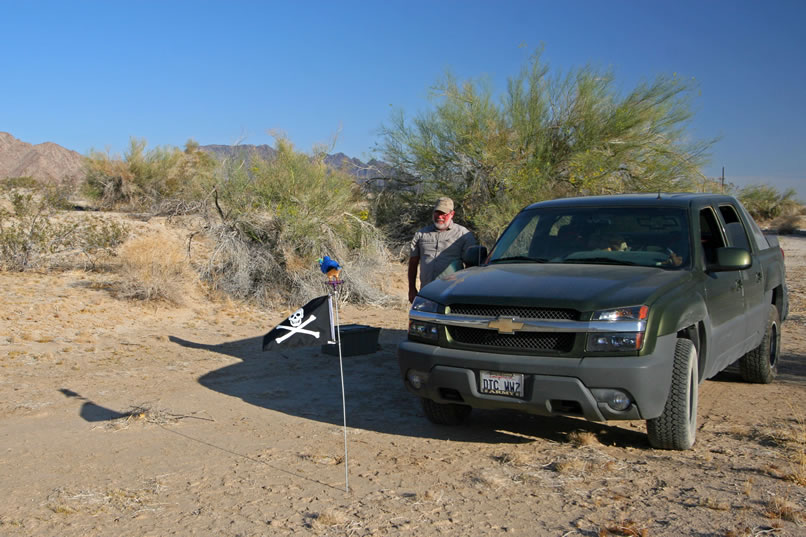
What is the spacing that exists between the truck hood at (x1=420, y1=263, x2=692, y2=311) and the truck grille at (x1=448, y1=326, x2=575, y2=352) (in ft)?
0.67

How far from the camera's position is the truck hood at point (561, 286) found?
5.03m

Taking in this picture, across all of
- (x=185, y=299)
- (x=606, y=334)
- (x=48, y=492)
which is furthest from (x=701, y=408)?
(x=185, y=299)

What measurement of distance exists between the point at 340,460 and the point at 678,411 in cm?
233

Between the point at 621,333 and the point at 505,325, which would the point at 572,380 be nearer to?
the point at 621,333

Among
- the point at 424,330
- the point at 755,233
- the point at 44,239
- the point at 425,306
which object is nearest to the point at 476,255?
Result: the point at 425,306

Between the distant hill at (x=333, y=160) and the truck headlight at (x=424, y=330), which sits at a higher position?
the distant hill at (x=333, y=160)

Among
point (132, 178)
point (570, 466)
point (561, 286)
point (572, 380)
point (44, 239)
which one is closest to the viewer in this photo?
point (572, 380)

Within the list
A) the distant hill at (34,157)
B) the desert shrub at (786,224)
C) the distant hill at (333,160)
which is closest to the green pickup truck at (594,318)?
the distant hill at (333,160)

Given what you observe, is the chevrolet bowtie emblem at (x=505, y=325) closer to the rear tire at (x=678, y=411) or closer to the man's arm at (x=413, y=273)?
the rear tire at (x=678, y=411)

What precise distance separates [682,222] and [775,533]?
112 inches

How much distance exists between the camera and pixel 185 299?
1263 cm

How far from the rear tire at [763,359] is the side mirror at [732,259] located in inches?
77.7

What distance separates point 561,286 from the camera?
5.28 meters

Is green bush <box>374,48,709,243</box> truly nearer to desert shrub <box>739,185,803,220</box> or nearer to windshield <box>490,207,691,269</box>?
windshield <box>490,207,691,269</box>
